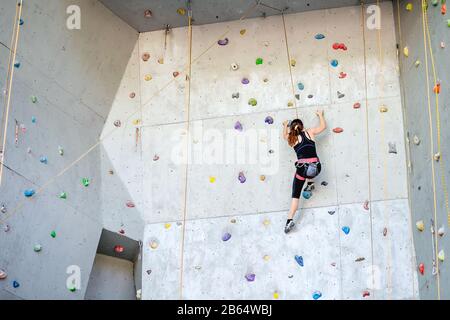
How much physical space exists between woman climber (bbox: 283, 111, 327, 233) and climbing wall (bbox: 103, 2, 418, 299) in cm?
19

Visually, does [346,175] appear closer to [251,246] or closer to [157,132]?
[251,246]

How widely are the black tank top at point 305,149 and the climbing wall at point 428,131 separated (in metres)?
0.84

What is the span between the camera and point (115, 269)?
8250 mm

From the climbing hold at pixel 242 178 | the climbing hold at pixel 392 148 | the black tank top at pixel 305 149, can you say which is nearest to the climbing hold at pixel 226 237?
the climbing hold at pixel 242 178

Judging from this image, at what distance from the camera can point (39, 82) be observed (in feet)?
24.2

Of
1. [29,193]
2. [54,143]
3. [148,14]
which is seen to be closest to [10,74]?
[54,143]

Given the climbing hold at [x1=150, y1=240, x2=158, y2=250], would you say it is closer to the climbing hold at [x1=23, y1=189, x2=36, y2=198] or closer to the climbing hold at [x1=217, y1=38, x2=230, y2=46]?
the climbing hold at [x1=23, y1=189, x2=36, y2=198]

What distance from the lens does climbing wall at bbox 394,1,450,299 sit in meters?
6.76

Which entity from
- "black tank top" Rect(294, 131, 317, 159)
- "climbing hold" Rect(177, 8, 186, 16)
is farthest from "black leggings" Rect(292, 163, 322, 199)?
"climbing hold" Rect(177, 8, 186, 16)

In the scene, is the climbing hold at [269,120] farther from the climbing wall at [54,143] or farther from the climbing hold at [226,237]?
the climbing wall at [54,143]

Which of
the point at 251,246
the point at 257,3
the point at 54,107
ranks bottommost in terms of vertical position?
the point at 251,246

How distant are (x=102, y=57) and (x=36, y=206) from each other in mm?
1793

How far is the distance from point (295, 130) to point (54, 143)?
2.06 meters
